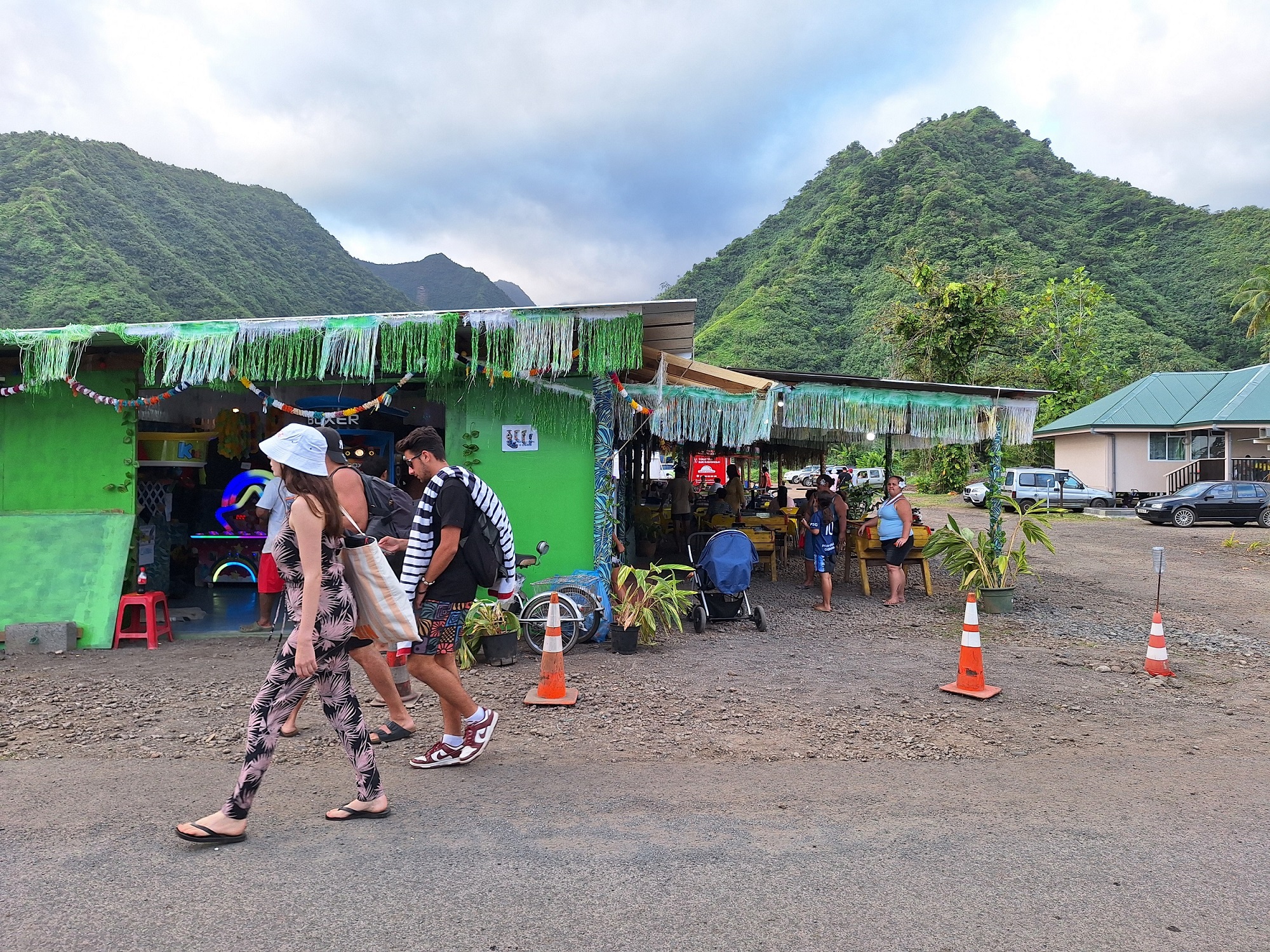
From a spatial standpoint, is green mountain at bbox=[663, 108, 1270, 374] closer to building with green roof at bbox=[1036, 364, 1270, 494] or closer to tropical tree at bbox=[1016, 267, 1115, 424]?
tropical tree at bbox=[1016, 267, 1115, 424]

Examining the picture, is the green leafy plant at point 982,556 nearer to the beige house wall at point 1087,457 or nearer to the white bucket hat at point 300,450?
the white bucket hat at point 300,450

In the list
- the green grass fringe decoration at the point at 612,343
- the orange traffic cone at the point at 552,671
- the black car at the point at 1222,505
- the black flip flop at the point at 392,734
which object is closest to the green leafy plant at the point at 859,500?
the green grass fringe decoration at the point at 612,343

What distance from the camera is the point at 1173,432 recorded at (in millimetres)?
30172

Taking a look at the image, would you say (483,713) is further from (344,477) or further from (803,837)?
(803,837)

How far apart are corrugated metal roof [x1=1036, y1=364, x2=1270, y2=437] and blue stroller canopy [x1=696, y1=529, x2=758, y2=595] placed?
27.0 metres

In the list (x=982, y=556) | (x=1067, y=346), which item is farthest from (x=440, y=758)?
(x=1067, y=346)

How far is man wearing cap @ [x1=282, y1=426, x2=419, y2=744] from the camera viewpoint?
3.90m

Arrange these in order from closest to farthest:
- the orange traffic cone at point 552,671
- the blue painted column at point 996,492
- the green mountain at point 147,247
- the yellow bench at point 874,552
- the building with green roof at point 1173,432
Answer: the orange traffic cone at point 552,671 → the blue painted column at point 996,492 → the yellow bench at point 874,552 → the building with green roof at point 1173,432 → the green mountain at point 147,247

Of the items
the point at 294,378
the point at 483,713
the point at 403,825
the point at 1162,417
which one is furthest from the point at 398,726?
the point at 1162,417

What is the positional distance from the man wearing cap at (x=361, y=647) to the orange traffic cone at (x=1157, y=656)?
6.00m

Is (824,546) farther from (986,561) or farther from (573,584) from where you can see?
(573,584)

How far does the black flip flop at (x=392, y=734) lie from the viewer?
4.74 meters

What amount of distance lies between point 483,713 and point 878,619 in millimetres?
5905

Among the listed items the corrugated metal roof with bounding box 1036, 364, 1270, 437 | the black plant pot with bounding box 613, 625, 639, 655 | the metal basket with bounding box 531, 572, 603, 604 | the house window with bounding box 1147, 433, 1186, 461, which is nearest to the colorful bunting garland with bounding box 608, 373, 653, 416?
the metal basket with bounding box 531, 572, 603, 604
